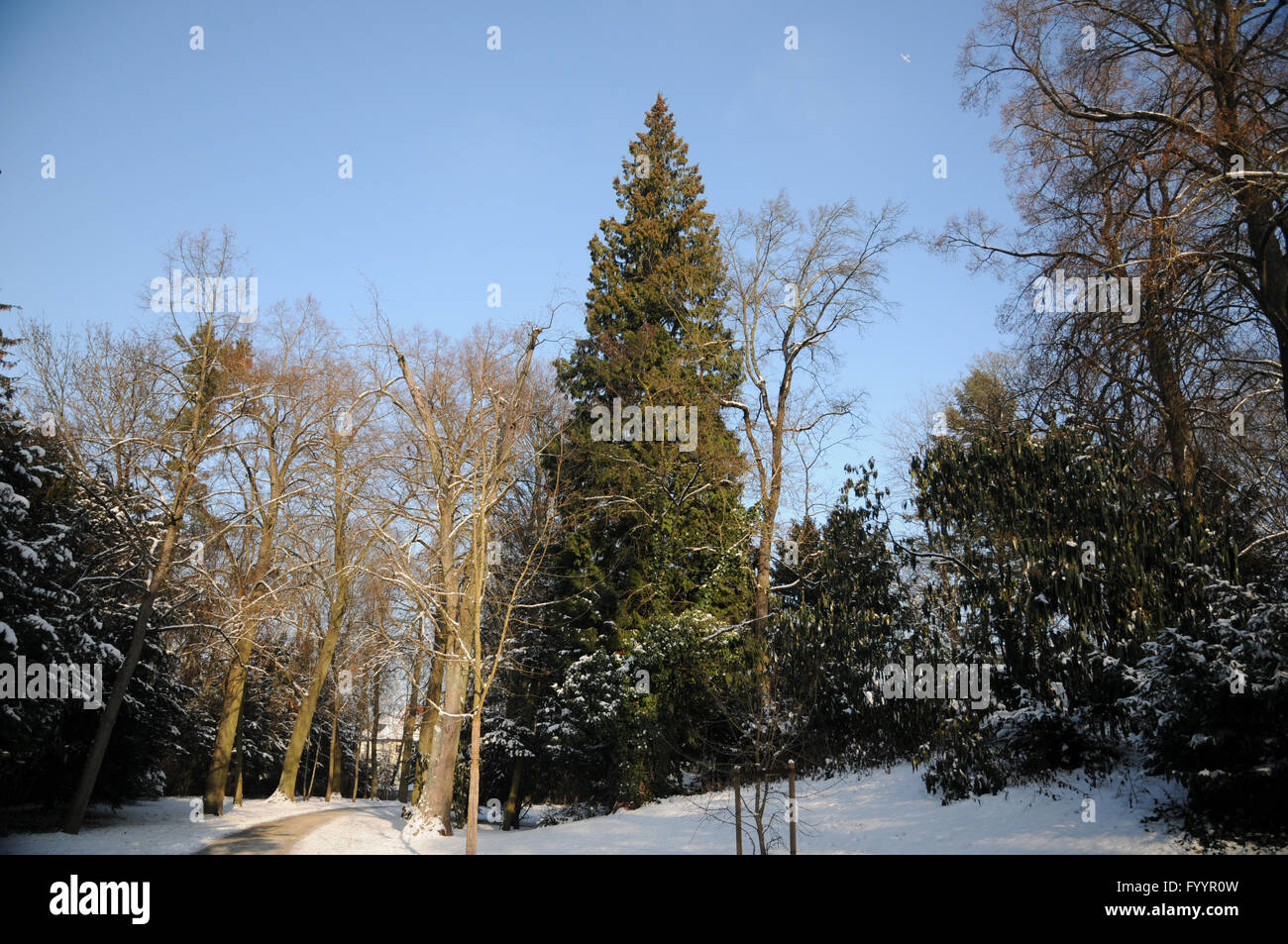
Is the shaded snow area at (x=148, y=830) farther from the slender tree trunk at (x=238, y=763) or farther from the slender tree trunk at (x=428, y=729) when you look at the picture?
the slender tree trunk at (x=428, y=729)

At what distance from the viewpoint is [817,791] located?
50.0 ft

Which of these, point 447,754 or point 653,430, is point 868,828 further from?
point 653,430

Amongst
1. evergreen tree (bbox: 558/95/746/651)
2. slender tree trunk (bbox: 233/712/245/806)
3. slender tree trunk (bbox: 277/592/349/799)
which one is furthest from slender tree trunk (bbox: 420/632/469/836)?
slender tree trunk (bbox: 233/712/245/806)

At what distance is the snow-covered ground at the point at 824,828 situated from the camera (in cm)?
987

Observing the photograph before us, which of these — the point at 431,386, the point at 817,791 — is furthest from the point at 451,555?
the point at 817,791

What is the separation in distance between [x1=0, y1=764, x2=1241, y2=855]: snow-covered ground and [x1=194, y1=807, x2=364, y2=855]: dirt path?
0.28 metres

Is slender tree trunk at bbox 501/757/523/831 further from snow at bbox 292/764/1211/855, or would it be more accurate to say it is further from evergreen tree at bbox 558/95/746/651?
evergreen tree at bbox 558/95/746/651

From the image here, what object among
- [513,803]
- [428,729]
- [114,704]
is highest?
[114,704]

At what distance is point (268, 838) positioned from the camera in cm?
1512

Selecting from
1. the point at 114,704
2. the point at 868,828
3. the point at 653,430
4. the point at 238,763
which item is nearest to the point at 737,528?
the point at 653,430

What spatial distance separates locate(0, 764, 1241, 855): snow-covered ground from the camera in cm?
987

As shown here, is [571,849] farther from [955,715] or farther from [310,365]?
[310,365]

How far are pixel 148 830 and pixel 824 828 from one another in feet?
42.2

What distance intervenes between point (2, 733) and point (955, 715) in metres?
15.7
